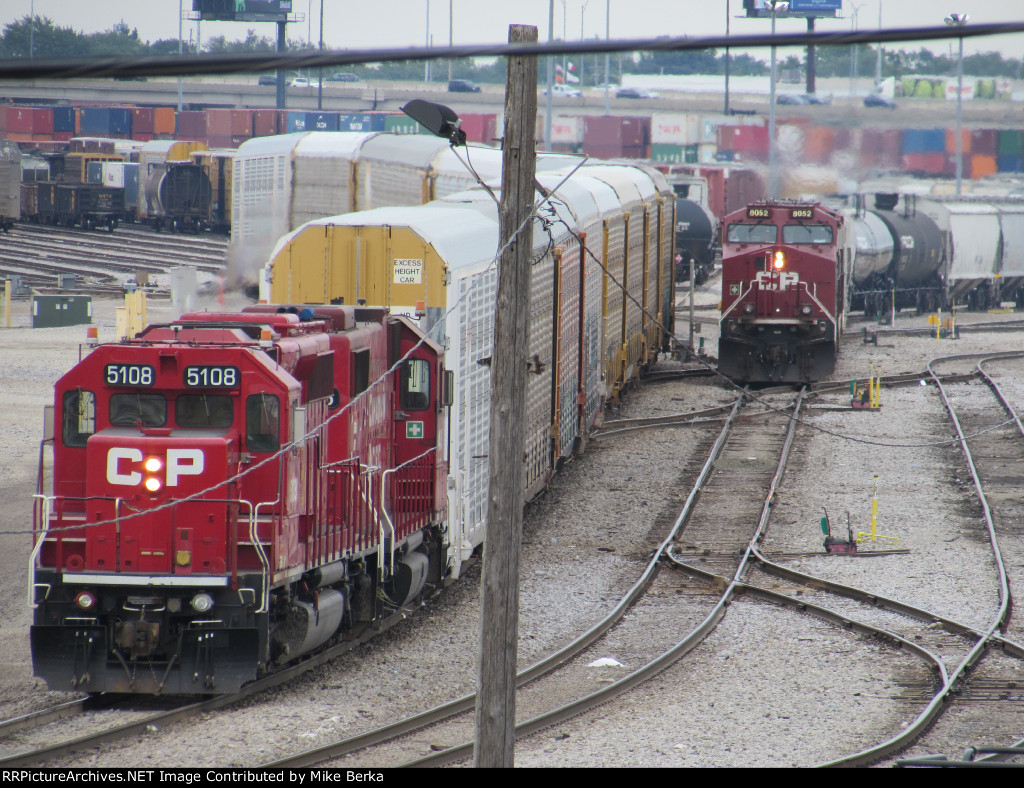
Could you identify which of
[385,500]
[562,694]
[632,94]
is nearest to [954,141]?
[632,94]

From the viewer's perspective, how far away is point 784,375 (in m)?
26.7

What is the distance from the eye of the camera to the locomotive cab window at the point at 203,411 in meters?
9.40

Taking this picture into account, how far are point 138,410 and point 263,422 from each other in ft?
3.06

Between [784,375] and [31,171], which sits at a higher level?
[31,171]

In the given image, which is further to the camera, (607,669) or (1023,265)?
(1023,265)

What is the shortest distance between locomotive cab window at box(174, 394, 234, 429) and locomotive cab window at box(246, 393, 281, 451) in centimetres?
16

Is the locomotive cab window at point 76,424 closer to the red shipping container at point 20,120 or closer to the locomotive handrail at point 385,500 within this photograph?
the locomotive handrail at point 385,500

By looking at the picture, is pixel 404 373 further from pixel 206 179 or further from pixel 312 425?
pixel 206 179

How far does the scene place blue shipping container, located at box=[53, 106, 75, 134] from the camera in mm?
76188

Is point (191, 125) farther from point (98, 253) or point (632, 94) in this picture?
point (632, 94)

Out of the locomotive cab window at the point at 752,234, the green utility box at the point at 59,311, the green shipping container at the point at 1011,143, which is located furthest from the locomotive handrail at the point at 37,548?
the green shipping container at the point at 1011,143

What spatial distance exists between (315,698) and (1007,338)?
104 feet

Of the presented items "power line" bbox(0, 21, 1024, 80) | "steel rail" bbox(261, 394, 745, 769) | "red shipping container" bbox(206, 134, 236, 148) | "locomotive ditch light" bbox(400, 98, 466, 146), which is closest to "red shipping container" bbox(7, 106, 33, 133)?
"red shipping container" bbox(206, 134, 236, 148)
